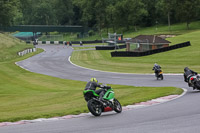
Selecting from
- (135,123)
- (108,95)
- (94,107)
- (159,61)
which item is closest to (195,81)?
(108,95)

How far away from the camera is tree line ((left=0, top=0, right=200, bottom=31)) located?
391 ft

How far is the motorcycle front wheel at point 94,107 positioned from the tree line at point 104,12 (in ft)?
338

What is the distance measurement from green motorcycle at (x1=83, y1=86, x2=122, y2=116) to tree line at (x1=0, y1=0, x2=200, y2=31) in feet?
335

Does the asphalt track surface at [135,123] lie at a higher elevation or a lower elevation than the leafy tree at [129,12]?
lower

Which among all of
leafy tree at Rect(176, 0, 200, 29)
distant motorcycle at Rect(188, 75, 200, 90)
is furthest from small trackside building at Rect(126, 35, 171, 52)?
leafy tree at Rect(176, 0, 200, 29)

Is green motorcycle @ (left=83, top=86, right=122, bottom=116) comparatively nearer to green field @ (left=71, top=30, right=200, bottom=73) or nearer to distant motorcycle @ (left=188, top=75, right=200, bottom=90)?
distant motorcycle @ (left=188, top=75, right=200, bottom=90)

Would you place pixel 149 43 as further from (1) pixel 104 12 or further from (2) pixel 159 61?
(1) pixel 104 12

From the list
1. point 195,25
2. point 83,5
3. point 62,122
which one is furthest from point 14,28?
point 62,122

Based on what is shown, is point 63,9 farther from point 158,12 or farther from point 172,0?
point 172,0

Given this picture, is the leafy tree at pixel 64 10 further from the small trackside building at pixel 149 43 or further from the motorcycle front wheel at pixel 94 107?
the motorcycle front wheel at pixel 94 107

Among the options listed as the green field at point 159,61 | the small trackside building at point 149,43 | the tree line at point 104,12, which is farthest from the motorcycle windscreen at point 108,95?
the tree line at point 104,12

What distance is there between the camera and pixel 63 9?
16638 centimetres

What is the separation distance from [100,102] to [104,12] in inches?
5185

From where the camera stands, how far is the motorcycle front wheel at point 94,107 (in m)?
14.2
